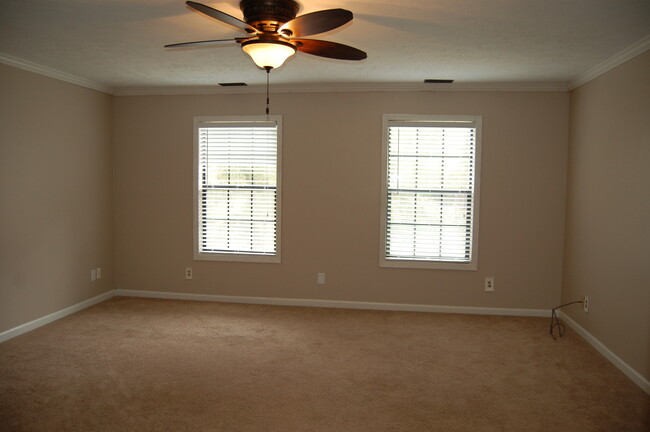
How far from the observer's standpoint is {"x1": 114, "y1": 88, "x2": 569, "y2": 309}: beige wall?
4.82 metres

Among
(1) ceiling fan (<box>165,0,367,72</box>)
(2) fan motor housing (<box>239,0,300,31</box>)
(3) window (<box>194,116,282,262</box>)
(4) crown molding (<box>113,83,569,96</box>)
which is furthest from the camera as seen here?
(3) window (<box>194,116,282,262</box>)

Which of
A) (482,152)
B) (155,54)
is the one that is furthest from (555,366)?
(155,54)

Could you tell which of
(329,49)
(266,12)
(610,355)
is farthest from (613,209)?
(266,12)

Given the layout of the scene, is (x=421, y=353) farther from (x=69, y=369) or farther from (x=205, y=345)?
(x=69, y=369)

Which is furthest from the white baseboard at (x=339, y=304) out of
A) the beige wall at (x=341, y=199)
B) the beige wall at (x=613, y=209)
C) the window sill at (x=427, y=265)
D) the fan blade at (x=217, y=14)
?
the fan blade at (x=217, y=14)

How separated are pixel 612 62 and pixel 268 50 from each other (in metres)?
2.89

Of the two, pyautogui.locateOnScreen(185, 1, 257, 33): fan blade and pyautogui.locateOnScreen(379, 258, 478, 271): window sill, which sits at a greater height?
pyautogui.locateOnScreen(185, 1, 257, 33): fan blade

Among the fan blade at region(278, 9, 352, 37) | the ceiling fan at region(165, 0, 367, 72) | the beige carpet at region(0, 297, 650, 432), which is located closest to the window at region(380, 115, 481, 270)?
the beige carpet at region(0, 297, 650, 432)

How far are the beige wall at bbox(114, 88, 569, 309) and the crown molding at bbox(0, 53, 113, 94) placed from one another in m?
0.38

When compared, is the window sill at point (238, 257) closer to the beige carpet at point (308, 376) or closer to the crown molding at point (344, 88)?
the beige carpet at point (308, 376)

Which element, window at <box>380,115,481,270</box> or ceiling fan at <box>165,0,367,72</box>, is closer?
ceiling fan at <box>165,0,367,72</box>

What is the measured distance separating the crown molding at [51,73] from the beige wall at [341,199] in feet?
1.26

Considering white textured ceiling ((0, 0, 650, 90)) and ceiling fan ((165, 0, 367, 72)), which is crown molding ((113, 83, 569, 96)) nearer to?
white textured ceiling ((0, 0, 650, 90))

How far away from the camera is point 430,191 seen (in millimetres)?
4980
